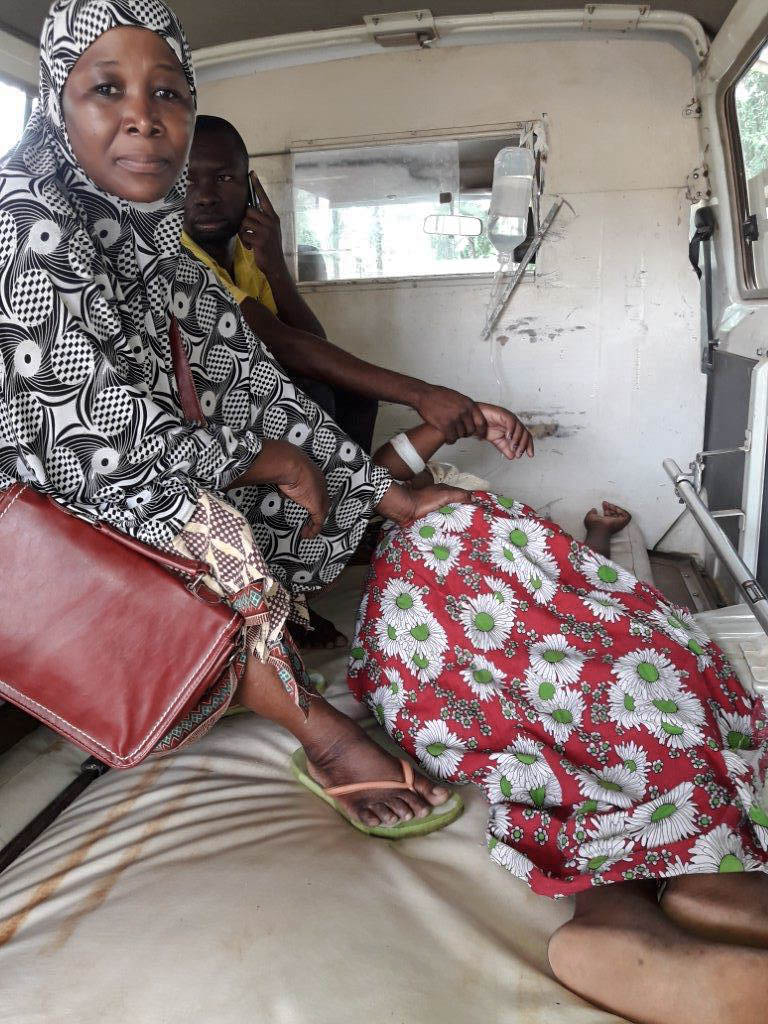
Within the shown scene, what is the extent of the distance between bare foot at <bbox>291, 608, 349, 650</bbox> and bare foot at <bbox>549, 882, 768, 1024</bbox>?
115cm

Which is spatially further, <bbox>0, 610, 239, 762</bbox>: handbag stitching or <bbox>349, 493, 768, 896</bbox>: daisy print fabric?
<bbox>0, 610, 239, 762</bbox>: handbag stitching

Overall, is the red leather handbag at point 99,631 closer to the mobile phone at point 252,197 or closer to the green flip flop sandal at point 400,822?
the green flip flop sandal at point 400,822

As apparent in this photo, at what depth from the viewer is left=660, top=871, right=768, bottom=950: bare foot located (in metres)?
1.05

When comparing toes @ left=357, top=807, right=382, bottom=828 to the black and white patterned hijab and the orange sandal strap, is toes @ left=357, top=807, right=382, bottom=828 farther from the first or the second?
the black and white patterned hijab

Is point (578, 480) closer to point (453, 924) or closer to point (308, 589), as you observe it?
point (308, 589)

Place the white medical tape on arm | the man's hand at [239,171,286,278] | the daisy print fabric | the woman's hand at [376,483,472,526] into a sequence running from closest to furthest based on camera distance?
the daisy print fabric < the woman's hand at [376,483,472,526] < the white medical tape on arm < the man's hand at [239,171,286,278]

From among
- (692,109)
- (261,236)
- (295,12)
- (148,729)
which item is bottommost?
(148,729)

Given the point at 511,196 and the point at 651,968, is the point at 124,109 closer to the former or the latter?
the point at 651,968

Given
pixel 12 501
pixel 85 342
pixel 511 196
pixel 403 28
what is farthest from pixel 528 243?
pixel 12 501

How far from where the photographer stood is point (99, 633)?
1357 mm

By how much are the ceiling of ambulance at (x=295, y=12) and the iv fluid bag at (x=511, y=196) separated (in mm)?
440

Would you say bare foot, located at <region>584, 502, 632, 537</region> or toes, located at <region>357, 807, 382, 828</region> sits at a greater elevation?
bare foot, located at <region>584, 502, 632, 537</region>

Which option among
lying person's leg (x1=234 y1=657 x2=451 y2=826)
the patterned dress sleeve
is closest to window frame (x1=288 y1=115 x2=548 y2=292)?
the patterned dress sleeve

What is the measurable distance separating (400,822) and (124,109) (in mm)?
1222
